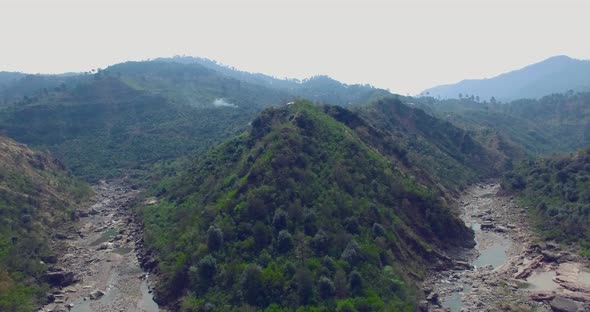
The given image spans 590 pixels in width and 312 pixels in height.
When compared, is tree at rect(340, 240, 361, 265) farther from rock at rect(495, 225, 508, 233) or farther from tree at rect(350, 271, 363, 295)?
rock at rect(495, 225, 508, 233)

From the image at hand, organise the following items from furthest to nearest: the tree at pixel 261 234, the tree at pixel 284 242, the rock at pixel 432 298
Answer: the tree at pixel 261 234 < the tree at pixel 284 242 < the rock at pixel 432 298

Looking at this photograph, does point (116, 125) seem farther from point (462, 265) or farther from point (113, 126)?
point (462, 265)

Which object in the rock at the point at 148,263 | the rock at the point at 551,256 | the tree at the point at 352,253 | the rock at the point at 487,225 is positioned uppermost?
the tree at the point at 352,253

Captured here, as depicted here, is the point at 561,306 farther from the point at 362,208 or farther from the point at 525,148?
the point at 525,148

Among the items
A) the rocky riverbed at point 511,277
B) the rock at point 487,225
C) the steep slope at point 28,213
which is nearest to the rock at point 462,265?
the rocky riverbed at point 511,277

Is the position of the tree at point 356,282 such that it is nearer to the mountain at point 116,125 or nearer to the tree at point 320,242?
the tree at point 320,242

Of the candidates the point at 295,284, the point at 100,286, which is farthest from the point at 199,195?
the point at 295,284

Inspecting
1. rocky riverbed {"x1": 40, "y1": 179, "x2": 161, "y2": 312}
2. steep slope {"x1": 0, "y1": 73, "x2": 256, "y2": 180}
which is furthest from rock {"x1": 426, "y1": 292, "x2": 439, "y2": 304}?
steep slope {"x1": 0, "y1": 73, "x2": 256, "y2": 180}

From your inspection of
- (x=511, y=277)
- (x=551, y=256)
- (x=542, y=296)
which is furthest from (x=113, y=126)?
(x=542, y=296)
